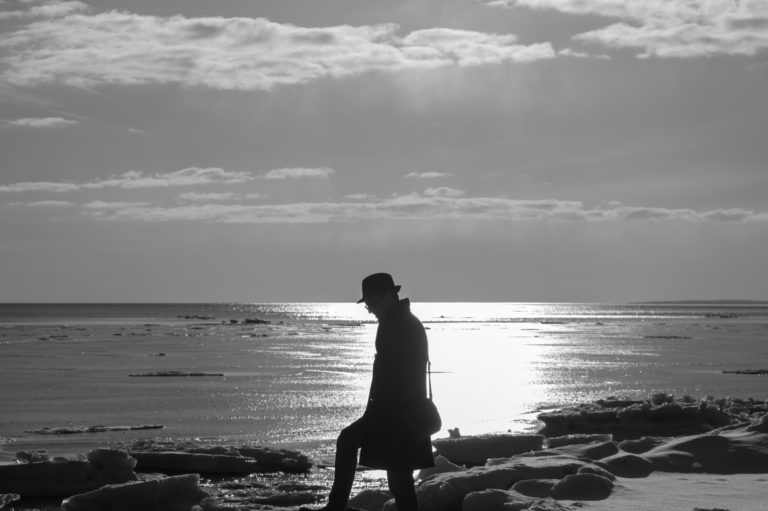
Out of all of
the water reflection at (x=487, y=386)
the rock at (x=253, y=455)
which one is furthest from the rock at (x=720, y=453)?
the water reflection at (x=487, y=386)

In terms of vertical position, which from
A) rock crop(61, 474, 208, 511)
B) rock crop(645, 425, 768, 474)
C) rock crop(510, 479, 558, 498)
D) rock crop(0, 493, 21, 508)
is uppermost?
rock crop(645, 425, 768, 474)

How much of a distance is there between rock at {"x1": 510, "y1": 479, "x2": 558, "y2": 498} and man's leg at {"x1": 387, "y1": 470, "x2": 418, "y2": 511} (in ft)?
8.24

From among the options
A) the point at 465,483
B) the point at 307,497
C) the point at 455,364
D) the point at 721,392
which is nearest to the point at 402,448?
the point at 465,483

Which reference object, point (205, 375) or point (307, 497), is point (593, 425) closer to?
point (307, 497)

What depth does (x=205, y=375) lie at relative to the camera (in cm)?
3403

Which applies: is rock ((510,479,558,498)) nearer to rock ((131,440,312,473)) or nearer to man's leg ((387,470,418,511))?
man's leg ((387,470,418,511))

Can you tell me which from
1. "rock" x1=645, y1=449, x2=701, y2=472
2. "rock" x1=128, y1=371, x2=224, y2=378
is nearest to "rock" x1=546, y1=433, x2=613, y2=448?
"rock" x1=645, y1=449, x2=701, y2=472

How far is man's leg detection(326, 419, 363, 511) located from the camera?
7.65 meters

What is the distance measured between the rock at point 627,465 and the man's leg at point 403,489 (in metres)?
3.98

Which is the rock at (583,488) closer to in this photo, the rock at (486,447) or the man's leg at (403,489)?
the man's leg at (403,489)

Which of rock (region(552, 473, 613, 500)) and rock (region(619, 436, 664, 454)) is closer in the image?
rock (region(552, 473, 613, 500))

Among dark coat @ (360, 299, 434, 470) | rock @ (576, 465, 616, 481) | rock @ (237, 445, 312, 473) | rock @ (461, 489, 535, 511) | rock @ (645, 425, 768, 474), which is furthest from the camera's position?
rock @ (237, 445, 312, 473)

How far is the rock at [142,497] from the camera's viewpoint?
1092 cm

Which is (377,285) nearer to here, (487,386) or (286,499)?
(286,499)
